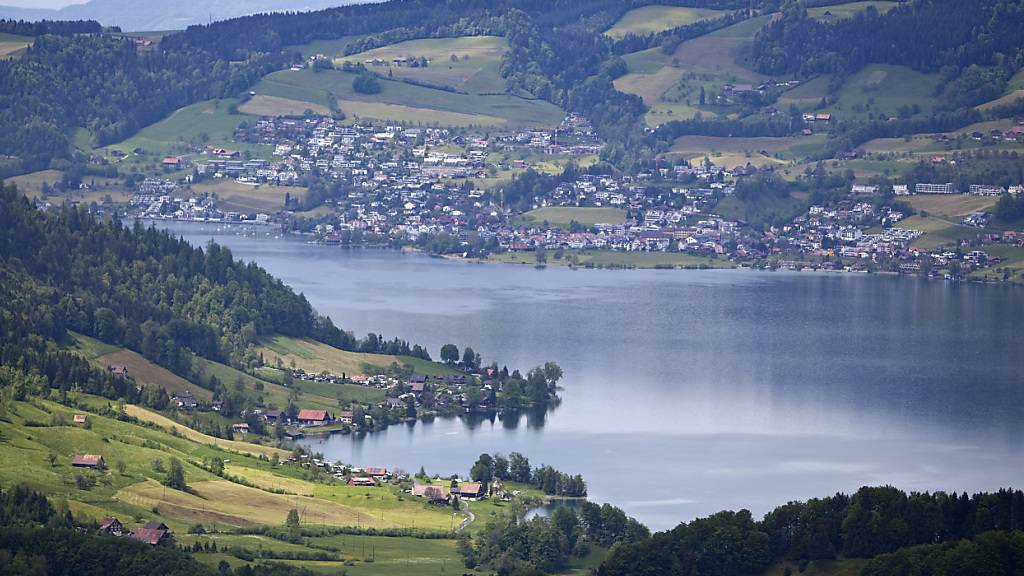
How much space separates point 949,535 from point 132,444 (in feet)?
72.2

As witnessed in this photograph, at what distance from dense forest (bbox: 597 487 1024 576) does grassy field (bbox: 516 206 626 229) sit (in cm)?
7206

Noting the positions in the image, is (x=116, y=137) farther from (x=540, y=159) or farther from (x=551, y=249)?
(x=551, y=249)

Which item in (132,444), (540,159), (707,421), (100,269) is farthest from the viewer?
(540,159)

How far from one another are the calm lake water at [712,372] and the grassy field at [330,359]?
13.3 feet

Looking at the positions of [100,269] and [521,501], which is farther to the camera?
[100,269]

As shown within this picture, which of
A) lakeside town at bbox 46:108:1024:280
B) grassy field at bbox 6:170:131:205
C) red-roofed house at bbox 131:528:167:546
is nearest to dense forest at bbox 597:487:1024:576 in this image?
red-roofed house at bbox 131:528:167:546

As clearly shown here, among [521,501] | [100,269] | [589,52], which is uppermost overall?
[589,52]

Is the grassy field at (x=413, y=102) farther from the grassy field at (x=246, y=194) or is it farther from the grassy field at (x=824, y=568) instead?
the grassy field at (x=824, y=568)

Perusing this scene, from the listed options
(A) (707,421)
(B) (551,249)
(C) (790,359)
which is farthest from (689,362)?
(B) (551,249)

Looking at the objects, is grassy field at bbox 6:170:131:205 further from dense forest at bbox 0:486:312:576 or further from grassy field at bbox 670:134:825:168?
dense forest at bbox 0:486:312:576

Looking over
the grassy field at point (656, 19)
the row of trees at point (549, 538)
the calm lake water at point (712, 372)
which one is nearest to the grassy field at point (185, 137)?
the calm lake water at point (712, 372)

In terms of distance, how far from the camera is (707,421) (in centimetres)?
6378

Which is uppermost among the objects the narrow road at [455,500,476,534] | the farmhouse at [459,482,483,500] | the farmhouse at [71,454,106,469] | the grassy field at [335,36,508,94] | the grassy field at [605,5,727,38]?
the grassy field at [605,5,727,38]

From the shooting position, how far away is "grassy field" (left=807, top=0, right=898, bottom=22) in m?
146
